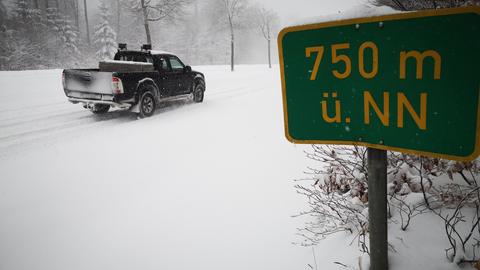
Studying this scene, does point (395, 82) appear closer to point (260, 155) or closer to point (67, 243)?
point (67, 243)

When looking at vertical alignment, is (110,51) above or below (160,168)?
above

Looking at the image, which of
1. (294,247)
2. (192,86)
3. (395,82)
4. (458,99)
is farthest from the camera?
(192,86)

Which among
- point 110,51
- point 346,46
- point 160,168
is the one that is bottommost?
point 160,168

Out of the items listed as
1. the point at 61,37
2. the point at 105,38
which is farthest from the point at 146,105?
the point at 61,37

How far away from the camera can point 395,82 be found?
1.19 meters

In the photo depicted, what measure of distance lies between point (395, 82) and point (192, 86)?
403 inches

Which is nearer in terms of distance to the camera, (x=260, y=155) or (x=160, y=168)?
(x=160, y=168)

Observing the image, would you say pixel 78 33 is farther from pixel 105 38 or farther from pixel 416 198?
pixel 416 198

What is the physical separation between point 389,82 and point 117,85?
7564mm

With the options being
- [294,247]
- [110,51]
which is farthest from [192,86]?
[110,51]

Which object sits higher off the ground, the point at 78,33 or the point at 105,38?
the point at 78,33

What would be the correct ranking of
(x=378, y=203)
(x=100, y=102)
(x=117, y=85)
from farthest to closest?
(x=100, y=102) → (x=117, y=85) → (x=378, y=203)

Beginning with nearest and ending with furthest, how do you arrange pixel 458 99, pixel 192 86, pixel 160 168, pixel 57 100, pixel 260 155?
pixel 458 99 → pixel 160 168 → pixel 260 155 → pixel 192 86 → pixel 57 100

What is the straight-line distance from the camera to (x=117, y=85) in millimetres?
7637
